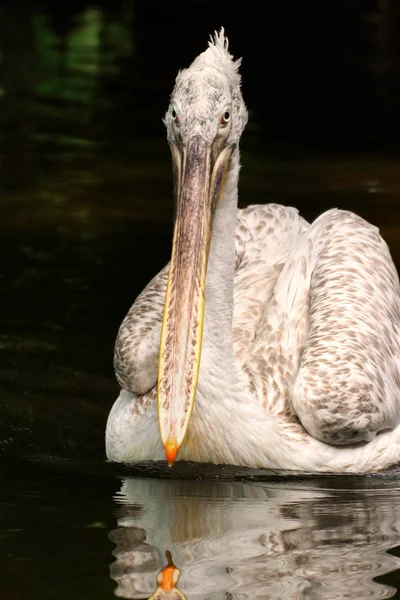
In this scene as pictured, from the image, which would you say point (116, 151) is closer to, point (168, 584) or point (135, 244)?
point (135, 244)

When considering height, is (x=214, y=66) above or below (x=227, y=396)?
above

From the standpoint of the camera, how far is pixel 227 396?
238 inches

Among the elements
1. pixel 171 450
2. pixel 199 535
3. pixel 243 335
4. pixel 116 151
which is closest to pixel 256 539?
pixel 199 535

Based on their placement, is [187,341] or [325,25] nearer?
[187,341]

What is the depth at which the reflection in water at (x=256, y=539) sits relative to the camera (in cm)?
461

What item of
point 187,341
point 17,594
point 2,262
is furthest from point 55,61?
point 17,594

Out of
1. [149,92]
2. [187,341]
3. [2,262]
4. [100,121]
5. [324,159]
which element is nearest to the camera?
[187,341]

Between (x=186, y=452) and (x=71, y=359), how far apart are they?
6.03 ft

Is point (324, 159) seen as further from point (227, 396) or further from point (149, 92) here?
point (227, 396)

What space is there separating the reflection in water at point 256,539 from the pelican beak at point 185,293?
300 millimetres

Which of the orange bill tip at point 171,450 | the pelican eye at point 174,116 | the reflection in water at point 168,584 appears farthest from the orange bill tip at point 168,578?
the pelican eye at point 174,116

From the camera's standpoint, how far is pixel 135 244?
Result: 9.86 meters

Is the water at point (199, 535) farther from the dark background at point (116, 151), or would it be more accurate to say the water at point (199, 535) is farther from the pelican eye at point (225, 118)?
the pelican eye at point (225, 118)

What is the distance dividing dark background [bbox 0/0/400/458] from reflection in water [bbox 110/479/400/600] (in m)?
1.01
